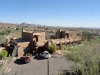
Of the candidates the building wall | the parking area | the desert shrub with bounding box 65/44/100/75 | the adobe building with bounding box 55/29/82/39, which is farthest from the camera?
the adobe building with bounding box 55/29/82/39

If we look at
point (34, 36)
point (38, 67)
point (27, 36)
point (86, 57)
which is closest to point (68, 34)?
point (27, 36)

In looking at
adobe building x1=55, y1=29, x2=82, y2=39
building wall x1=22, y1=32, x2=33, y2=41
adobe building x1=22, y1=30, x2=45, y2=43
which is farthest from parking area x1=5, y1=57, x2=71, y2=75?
adobe building x1=55, y1=29, x2=82, y2=39

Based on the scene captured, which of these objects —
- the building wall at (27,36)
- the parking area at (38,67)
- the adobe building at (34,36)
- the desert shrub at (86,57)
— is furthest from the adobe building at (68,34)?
the desert shrub at (86,57)

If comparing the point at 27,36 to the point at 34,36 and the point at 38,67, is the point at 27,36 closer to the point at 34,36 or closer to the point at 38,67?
the point at 34,36

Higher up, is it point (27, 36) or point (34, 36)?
point (34, 36)

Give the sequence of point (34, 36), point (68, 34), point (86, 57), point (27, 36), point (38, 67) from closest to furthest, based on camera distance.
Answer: point (86, 57) < point (38, 67) < point (34, 36) < point (27, 36) < point (68, 34)

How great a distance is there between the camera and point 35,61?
882 inches

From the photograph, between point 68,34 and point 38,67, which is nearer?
point 38,67

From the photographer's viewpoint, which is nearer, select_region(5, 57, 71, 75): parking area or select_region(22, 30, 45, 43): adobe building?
select_region(5, 57, 71, 75): parking area

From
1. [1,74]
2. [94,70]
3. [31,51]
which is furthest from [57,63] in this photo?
[1,74]

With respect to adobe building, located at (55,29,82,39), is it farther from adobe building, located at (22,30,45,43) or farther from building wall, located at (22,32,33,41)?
building wall, located at (22,32,33,41)

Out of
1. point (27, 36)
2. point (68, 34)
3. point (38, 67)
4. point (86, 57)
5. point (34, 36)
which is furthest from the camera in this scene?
point (68, 34)

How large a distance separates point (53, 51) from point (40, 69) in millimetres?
8055

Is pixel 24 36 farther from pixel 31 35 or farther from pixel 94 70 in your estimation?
pixel 94 70
